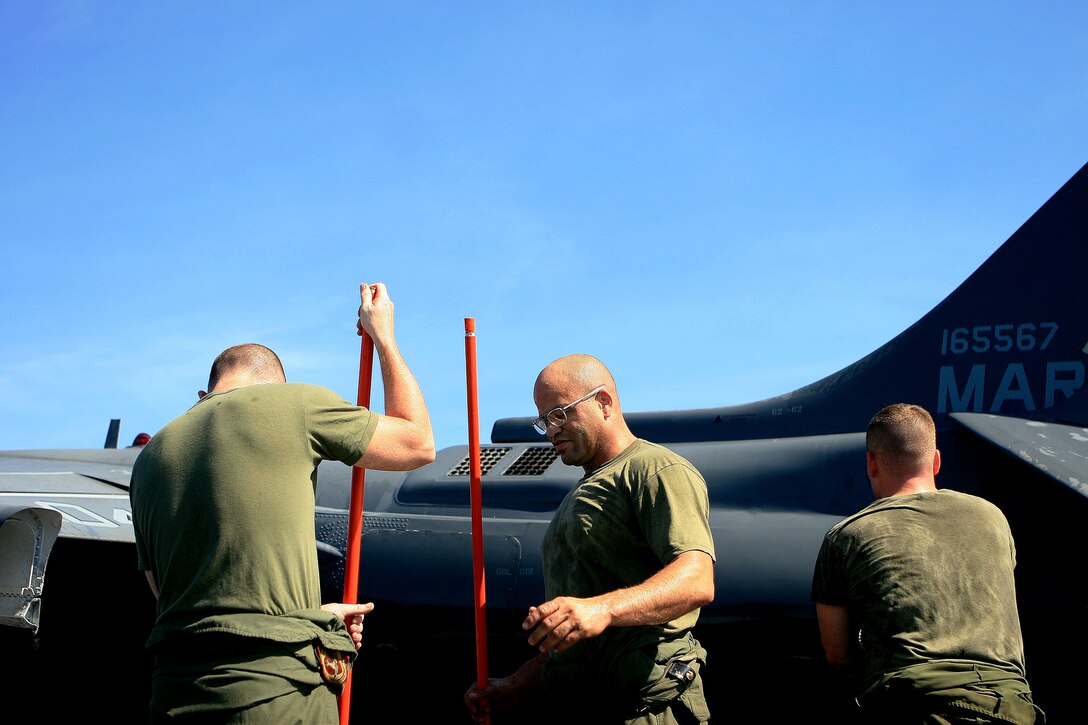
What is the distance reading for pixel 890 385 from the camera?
8195 mm

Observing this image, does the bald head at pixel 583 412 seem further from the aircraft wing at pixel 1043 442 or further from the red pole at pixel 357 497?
the aircraft wing at pixel 1043 442

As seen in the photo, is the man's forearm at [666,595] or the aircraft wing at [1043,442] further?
the aircraft wing at [1043,442]

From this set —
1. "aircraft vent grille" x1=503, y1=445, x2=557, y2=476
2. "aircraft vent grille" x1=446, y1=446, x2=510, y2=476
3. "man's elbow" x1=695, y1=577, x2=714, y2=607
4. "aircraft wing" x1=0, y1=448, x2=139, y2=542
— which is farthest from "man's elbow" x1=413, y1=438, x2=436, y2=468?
"aircraft vent grille" x1=446, y1=446, x2=510, y2=476

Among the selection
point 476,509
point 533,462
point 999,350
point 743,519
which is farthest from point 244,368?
point 999,350

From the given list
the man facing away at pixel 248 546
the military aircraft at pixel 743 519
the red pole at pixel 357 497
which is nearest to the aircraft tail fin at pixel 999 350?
the military aircraft at pixel 743 519

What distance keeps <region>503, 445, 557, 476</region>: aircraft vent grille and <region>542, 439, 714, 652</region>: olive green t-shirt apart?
4090 millimetres

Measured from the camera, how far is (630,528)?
3.77m

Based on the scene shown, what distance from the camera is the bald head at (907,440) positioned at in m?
3.98

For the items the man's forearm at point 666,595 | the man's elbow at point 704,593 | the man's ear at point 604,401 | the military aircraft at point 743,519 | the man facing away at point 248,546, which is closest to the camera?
the man facing away at point 248,546

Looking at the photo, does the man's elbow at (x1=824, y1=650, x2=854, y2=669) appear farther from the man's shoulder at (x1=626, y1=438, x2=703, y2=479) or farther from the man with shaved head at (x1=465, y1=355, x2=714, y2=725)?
the man's shoulder at (x1=626, y1=438, x2=703, y2=479)

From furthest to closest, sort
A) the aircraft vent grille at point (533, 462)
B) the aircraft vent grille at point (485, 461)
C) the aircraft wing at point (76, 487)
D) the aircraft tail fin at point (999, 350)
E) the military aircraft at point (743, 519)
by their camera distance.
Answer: the aircraft vent grille at point (485, 461), the aircraft vent grille at point (533, 462), the aircraft tail fin at point (999, 350), the aircraft wing at point (76, 487), the military aircraft at point (743, 519)

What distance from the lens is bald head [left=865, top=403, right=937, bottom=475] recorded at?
3.98 meters

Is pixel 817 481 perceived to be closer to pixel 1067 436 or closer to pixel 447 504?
pixel 1067 436

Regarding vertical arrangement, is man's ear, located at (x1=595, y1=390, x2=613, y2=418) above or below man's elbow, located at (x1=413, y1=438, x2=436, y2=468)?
above
